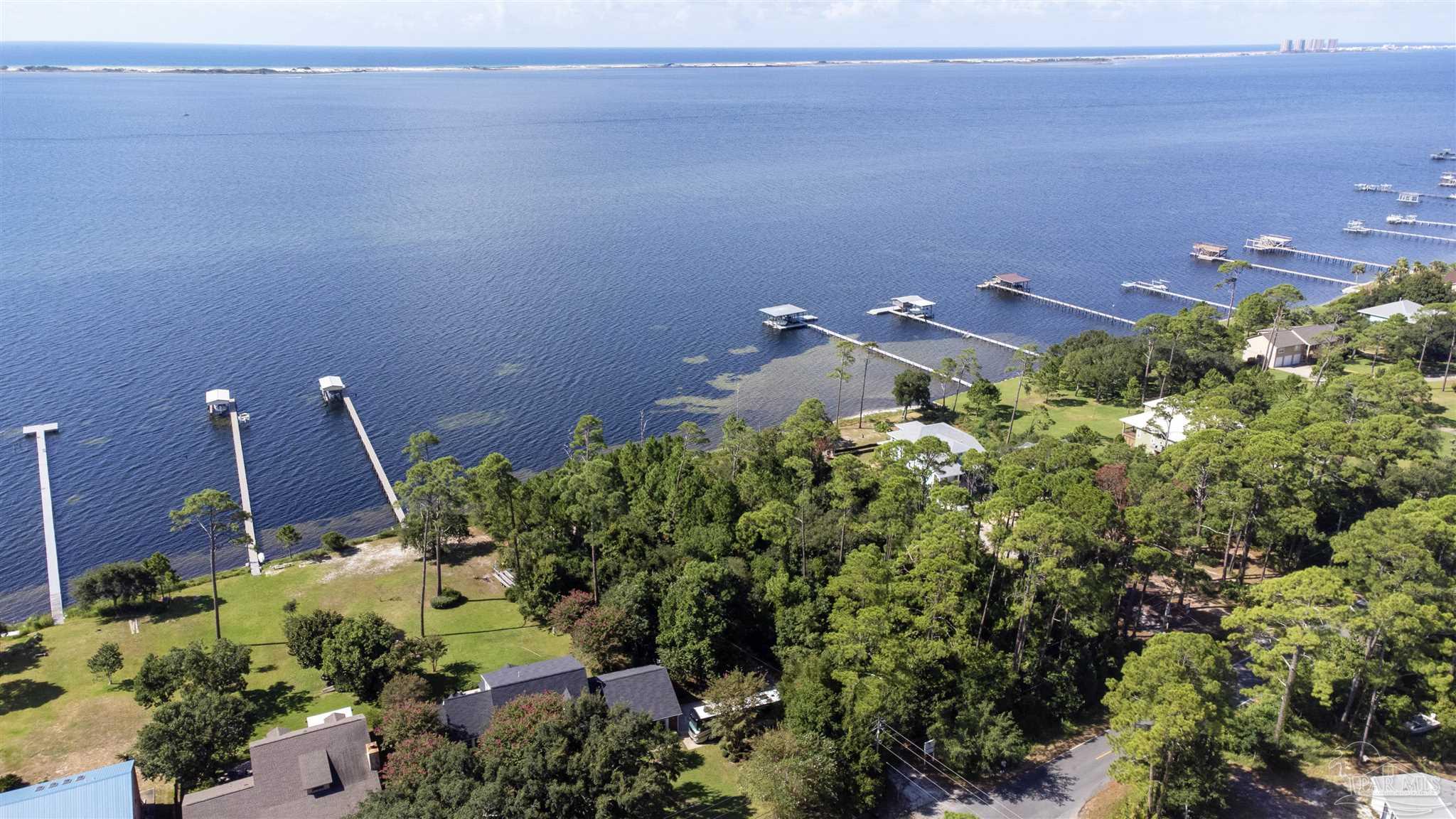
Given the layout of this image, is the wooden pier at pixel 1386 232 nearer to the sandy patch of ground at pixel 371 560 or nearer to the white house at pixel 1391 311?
the white house at pixel 1391 311

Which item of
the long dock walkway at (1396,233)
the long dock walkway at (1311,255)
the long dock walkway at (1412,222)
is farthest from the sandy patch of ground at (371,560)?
the long dock walkway at (1412,222)

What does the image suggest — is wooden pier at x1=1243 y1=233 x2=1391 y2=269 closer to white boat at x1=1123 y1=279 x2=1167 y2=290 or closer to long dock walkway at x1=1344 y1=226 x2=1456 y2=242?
long dock walkway at x1=1344 y1=226 x2=1456 y2=242

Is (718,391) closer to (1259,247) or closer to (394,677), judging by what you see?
(394,677)

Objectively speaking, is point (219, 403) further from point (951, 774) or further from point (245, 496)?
point (951, 774)

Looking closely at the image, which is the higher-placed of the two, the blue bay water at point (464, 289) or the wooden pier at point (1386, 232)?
the wooden pier at point (1386, 232)

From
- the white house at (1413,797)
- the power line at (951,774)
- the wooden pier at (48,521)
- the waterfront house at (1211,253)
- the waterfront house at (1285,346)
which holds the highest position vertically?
the waterfront house at (1211,253)

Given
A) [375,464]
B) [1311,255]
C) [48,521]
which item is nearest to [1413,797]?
[375,464]
